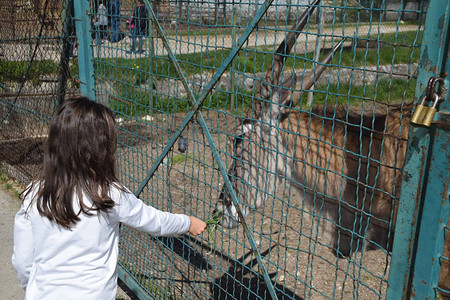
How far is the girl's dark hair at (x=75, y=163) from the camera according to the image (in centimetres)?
195

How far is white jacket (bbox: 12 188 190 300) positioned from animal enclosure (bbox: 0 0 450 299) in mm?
619

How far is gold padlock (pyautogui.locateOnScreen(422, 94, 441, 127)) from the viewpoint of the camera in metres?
1.44

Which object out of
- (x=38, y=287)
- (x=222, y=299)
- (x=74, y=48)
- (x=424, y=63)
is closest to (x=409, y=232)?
(x=424, y=63)

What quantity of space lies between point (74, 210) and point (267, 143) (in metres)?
1.66

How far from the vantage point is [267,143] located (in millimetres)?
3285

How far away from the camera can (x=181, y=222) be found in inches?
88.0

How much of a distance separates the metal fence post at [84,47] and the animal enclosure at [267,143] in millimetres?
11

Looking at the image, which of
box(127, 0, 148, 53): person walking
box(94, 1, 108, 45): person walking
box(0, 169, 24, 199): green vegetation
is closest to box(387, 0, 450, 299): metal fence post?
box(127, 0, 148, 53): person walking

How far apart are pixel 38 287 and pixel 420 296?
Result: 1.57m

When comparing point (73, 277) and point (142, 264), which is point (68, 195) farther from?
point (142, 264)

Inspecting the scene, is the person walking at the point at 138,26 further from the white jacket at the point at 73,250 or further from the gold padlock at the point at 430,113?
the gold padlock at the point at 430,113

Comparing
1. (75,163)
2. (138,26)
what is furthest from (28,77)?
(75,163)

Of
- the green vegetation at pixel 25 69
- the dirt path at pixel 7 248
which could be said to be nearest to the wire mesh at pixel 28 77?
the green vegetation at pixel 25 69

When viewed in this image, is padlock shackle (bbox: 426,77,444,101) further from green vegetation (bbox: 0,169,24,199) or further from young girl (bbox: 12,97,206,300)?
green vegetation (bbox: 0,169,24,199)
